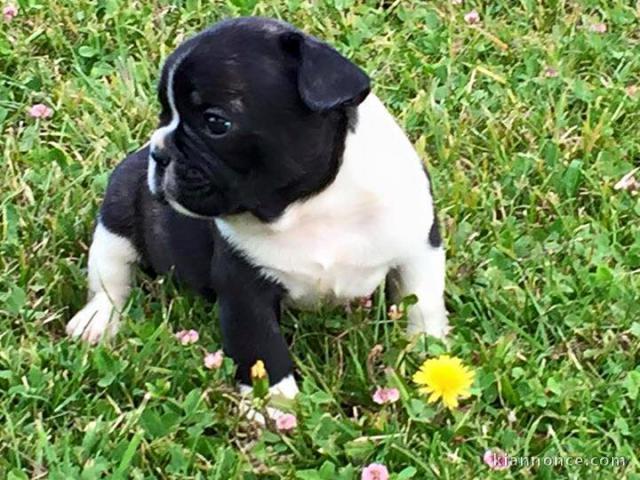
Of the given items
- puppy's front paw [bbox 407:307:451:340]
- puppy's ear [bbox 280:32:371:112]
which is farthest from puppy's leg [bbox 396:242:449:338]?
puppy's ear [bbox 280:32:371:112]

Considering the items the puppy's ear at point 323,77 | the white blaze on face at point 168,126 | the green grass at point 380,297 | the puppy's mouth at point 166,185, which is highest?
the puppy's ear at point 323,77

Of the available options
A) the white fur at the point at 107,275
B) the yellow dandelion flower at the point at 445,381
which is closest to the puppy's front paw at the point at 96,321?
the white fur at the point at 107,275

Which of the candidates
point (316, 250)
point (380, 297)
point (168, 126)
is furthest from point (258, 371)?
point (168, 126)

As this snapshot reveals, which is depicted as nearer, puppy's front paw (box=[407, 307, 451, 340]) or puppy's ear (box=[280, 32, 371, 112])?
puppy's ear (box=[280, 32, 371, 112])

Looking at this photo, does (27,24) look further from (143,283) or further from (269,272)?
(269,272)

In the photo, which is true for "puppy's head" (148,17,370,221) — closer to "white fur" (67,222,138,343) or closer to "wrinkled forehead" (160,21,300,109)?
"wrinkled forehead" (160,21,300,109)

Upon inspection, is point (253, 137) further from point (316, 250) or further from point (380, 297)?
point (380, 297)

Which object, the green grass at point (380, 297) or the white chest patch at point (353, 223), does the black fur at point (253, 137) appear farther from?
the green grass at point (380, 297)
